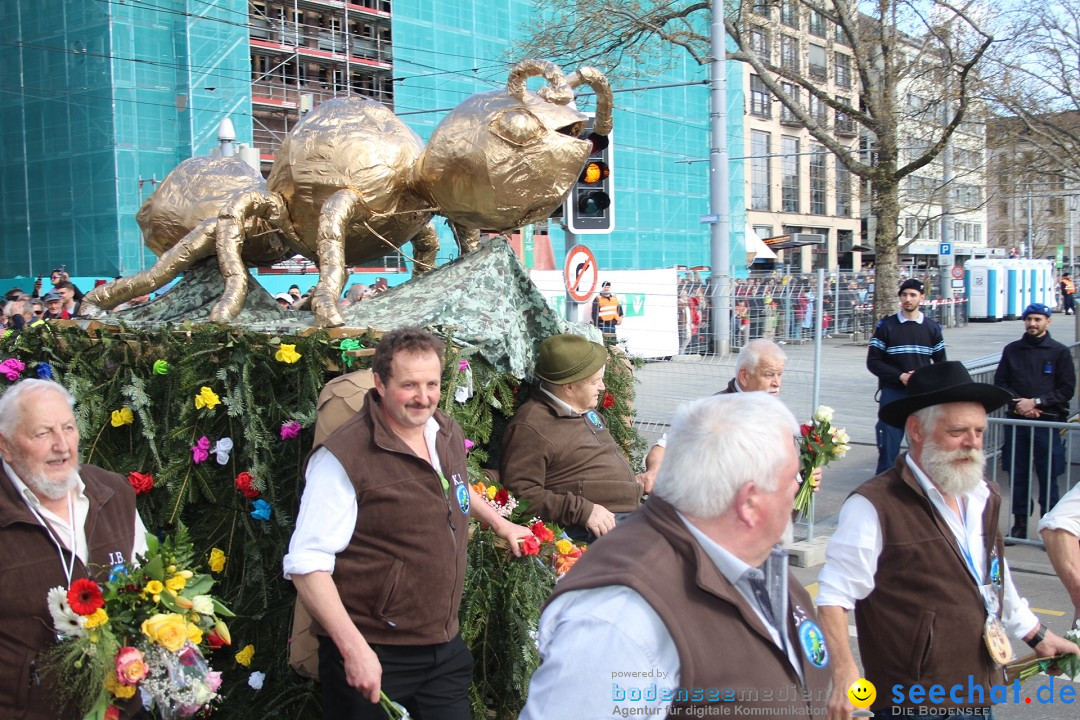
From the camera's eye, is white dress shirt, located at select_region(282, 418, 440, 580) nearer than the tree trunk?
Yes

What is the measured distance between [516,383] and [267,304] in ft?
4.56

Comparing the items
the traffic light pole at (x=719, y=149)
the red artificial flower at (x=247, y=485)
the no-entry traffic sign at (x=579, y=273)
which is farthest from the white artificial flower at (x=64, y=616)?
the traffic light pole at (x=719, y=149)

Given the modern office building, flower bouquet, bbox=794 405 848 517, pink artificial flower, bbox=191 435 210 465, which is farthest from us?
the modern office building

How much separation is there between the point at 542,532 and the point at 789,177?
157 ft

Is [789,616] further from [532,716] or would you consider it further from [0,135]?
[0,135]

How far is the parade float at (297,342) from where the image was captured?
152 inches

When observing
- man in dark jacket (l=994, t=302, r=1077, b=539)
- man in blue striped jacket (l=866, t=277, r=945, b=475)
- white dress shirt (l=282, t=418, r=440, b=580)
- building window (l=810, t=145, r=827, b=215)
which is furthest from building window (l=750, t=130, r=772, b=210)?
white dress shirt (l=282, t=418, r=440, b=580)

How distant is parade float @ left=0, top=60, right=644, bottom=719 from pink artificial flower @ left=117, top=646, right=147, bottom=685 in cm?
109

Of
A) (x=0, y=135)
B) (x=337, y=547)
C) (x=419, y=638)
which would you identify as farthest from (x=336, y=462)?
(x=0, y=135)

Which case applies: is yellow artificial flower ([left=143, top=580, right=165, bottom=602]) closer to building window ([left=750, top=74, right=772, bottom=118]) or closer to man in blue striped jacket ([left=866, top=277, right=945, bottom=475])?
man in blue striped jacket ([left=866, top=277, right=945, bottom=475])

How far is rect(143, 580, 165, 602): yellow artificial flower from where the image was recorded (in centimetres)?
269

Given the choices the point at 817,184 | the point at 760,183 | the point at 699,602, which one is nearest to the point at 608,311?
the point at 699,602

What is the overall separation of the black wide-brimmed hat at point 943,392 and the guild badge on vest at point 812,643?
3.96 feet

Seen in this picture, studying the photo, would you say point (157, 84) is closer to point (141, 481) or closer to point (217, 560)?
point (141, 481)
